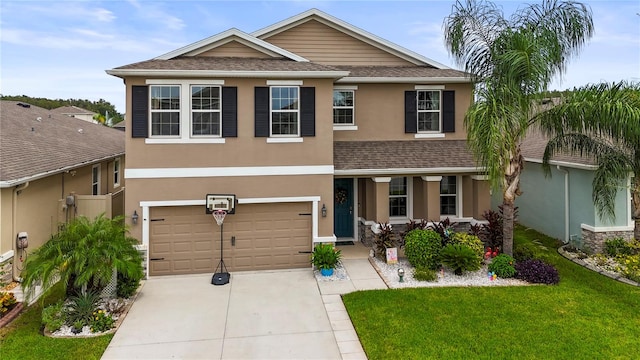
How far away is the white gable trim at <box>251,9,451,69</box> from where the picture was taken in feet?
43.7

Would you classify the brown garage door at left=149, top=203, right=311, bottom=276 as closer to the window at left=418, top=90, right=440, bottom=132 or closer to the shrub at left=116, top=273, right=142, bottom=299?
the shrub at left=116, top=273, right=142, bottom=299

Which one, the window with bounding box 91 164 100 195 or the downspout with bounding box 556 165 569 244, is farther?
the window with bounding box 91 164 100 195

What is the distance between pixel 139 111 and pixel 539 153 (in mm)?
13872

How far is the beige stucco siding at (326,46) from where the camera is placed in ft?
44.8

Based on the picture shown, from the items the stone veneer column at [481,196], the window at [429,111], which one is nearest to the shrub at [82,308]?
the window at [429,111]

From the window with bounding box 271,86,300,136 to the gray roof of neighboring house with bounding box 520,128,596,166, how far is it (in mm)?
7397

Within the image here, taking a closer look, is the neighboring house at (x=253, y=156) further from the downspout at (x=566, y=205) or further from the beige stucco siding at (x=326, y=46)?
the downspout at (x=566, y=205)

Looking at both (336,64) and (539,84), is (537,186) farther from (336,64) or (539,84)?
(336,64)

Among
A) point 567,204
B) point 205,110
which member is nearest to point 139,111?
point 205,110

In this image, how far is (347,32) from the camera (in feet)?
45.1

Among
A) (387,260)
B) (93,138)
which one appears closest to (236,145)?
(387,260)

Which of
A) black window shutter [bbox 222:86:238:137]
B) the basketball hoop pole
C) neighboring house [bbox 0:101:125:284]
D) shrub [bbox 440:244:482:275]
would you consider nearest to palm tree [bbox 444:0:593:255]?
shrub [bbox 440:244:482:275]

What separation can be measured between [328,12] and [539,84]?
7702mm

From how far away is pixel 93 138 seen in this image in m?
19.3
